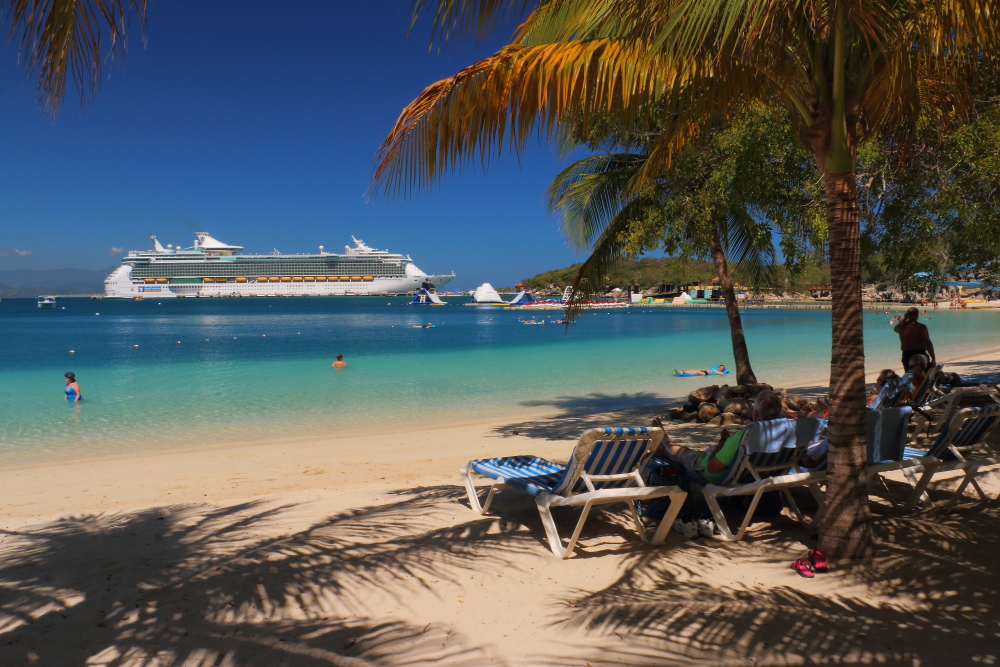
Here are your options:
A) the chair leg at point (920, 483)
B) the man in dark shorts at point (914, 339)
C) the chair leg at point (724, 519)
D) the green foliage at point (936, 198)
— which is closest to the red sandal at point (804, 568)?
the chair leg at point (724, 519)

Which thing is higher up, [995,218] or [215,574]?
[995,218]

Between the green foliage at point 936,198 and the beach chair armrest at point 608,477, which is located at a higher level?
the green foliage at point 936,198

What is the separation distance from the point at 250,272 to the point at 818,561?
10045 centimetres

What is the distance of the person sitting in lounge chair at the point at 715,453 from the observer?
10.7 feet

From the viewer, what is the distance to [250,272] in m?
94.9

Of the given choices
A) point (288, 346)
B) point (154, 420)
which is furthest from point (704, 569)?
point (288, 346)

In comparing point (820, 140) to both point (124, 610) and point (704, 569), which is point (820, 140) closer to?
point (704, 569)

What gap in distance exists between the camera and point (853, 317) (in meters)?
2.82

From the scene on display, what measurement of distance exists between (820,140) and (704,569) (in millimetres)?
2040

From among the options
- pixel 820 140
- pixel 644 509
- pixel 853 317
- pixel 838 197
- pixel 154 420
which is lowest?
pixel 154 420

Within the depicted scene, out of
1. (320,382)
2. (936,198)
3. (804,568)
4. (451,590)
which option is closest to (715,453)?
(804,568)

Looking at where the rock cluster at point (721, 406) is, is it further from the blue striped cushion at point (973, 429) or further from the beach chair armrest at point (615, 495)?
the beach chair armrest at point (615, 495)

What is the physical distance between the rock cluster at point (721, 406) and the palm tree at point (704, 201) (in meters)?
0.62

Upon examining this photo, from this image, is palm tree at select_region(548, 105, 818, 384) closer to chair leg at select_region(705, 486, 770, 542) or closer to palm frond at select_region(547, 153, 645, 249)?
palm frond at select_region(547, 153, 645, 249)
